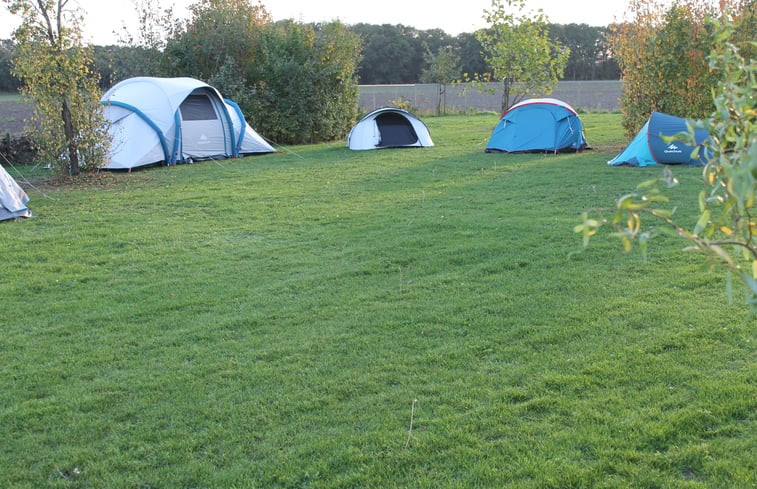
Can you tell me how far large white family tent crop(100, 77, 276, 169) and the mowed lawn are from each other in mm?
6590

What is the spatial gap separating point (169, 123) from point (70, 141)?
9.69 feet

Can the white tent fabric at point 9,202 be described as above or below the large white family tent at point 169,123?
below

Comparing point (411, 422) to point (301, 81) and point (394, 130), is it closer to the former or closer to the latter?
point (394, 130)

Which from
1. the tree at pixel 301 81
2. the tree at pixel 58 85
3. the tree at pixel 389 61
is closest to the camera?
the tree at pixel 58 85

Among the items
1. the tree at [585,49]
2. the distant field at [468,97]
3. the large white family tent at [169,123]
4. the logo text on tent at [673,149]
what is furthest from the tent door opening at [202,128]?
the tree at [585,49]

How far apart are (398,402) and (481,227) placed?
4.48 m

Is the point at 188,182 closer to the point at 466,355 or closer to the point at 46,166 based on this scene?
the point at 46,166

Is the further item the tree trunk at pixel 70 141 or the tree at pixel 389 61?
the tree at pixel 389 61

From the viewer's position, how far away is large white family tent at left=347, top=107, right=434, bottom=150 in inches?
720

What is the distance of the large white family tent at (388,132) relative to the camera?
60.0 ft

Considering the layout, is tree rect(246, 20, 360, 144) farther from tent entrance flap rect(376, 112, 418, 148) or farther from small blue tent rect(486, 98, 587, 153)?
small blue tent rect(486, 98, 587, 153)

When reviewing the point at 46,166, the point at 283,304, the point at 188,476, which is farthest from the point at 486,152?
the point at 188,476

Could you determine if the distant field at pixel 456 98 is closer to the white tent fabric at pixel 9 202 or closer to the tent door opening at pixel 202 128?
the tent door opening at pixel 202 128

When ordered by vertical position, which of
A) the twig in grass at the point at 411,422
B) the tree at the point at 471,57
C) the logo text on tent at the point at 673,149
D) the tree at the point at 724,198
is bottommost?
the twig in grass at the point at 411,422
